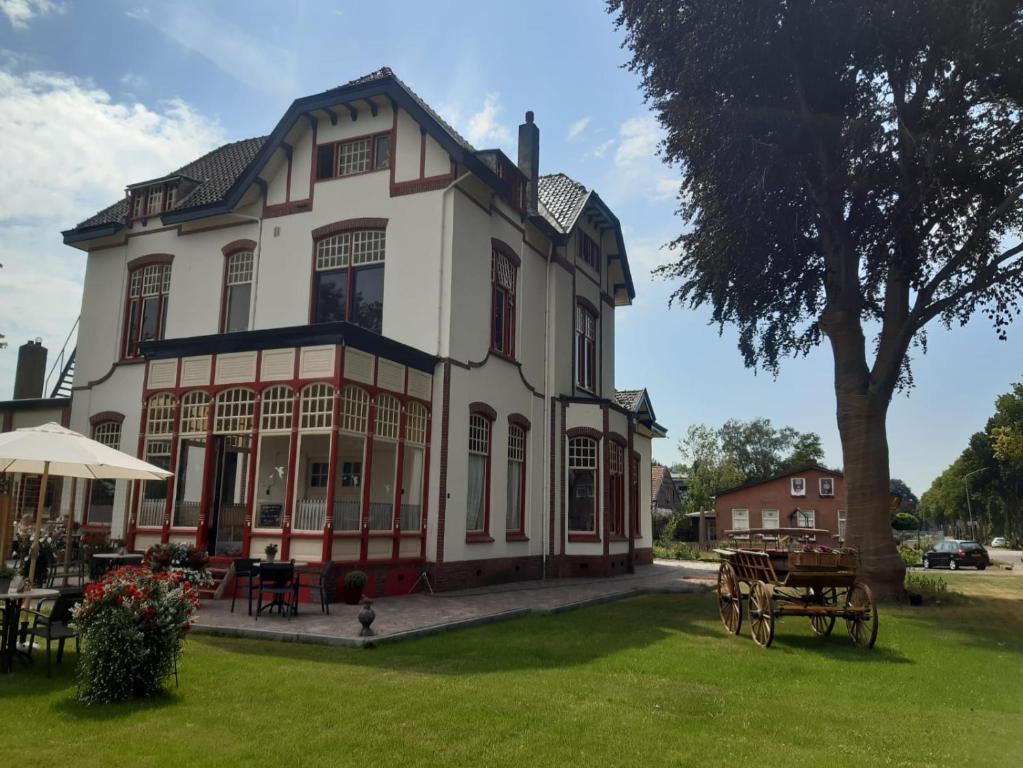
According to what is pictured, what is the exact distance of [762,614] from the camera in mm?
9922

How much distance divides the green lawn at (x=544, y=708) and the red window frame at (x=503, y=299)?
9.30m

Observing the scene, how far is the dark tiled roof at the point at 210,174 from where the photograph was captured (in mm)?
19989

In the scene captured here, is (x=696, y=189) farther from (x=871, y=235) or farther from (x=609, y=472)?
(x=609, y=472)

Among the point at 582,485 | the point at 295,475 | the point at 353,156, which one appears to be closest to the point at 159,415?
the point at 295,475

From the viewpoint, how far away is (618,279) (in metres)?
25.8

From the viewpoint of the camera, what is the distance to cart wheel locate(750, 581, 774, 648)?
9.66 metres

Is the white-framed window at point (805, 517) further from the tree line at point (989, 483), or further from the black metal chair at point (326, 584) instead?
the black metal chair at point (326, 584)

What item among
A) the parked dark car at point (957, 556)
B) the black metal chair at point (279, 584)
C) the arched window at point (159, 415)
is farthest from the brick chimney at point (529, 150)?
the parked dark car at point (957, 556)

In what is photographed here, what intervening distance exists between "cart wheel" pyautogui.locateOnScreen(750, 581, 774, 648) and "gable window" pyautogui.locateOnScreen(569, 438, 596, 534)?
10.1 meters

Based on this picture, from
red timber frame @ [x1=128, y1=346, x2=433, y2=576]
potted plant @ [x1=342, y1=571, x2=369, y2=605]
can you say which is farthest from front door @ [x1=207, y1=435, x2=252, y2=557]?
potted plant @ [x1=342, y1=571, x2=369, y2=605]

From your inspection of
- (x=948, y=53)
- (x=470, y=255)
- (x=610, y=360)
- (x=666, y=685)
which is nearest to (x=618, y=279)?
(x=610, y=360)

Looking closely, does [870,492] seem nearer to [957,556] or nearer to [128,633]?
[128,633]

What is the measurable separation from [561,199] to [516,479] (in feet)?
30.0

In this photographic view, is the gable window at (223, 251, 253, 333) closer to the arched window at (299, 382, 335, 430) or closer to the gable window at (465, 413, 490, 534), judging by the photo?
the arched window at (299, 382, 335, 430)
